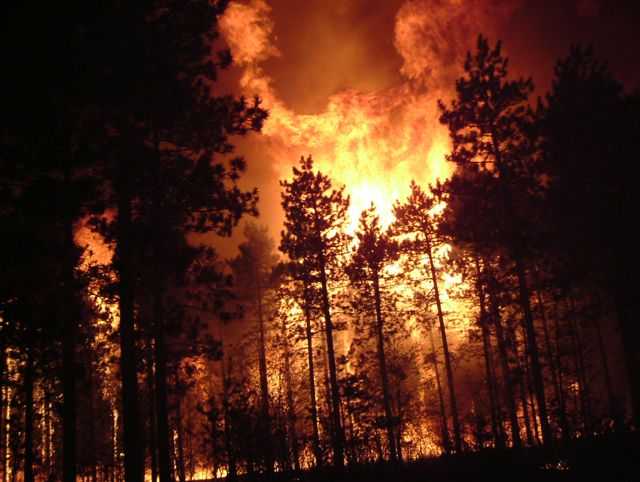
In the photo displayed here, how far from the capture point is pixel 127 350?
11.2 metres

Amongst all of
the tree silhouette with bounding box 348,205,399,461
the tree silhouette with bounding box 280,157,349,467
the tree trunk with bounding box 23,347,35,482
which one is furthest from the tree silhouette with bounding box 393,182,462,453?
the tree trunk with bounding box 23,347,35,482

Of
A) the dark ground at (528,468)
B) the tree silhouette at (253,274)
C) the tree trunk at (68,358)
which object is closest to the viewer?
the dark ground at (528,468)

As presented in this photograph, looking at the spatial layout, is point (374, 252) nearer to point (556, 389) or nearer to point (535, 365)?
point (535, 365)

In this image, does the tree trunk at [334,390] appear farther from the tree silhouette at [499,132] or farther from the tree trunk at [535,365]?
the tree silhouette at [499,132]

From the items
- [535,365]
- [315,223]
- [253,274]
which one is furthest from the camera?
[253,274]

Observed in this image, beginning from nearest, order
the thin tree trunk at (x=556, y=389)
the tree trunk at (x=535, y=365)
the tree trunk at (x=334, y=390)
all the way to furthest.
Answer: the tree trunk at (x=535, y=365)
the tree trunk at (x=334, y=390)
the thin tree trunk at (x=556, y=389)

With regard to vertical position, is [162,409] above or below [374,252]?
below

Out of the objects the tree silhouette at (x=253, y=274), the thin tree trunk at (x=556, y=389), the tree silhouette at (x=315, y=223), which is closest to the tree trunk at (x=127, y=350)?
the tree silhouette at (x=315, y=223)

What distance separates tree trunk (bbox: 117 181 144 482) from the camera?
10.5m

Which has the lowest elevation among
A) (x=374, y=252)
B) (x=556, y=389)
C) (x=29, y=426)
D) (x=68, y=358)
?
(x=556, y=389)

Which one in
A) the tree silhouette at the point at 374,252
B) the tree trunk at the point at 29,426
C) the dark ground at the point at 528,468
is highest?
the tree silhouette at the point at 374,252

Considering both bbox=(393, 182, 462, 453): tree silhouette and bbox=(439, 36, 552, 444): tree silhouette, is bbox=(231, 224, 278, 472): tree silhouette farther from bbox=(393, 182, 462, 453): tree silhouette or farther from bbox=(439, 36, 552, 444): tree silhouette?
bbox=(439, 36, 552, 444): tree silhouette

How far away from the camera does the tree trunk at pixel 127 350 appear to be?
34.6 feet

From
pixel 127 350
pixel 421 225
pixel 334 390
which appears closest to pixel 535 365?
pixel 334 390
